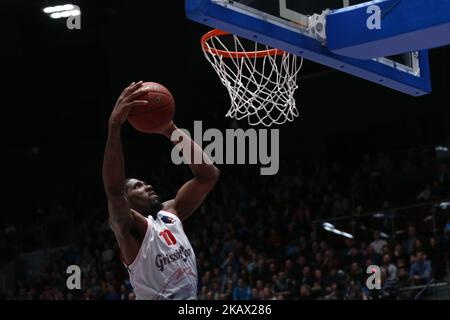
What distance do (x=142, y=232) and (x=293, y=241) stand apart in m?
9.33

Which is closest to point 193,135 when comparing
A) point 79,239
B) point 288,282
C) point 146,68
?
point 146,68

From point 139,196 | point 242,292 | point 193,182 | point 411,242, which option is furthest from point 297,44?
point 242,292

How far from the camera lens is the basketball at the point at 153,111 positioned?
4.36m

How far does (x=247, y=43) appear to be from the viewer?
643cm

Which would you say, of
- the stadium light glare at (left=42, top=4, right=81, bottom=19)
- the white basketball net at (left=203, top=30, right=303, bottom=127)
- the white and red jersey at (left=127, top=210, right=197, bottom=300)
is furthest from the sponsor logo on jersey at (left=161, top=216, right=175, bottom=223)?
the stadium light glare at (left=42, top=4, right=81, bottom=19)

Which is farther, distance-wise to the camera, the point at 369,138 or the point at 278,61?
the point at 369,138

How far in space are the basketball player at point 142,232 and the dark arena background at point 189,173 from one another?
7.10 m

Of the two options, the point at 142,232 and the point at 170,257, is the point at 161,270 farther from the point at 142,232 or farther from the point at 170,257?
the point at 142,232

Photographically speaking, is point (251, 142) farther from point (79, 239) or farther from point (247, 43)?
point (247, 43)

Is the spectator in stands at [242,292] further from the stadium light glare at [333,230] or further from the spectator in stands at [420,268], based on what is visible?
the spectator in stands at [420,268]

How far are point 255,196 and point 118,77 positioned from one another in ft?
12.5

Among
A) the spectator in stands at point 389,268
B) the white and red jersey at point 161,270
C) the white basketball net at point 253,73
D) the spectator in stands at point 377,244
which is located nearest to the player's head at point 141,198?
the white and red jersey at point 161,270

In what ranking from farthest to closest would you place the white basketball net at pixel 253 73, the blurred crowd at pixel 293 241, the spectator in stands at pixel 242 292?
the spectator in stands at pixel 242 292, the blurred crowd at pixel 293 241, the white basketball net at pixel 253 73

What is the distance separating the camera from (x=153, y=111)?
4.42m
